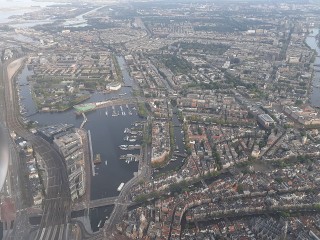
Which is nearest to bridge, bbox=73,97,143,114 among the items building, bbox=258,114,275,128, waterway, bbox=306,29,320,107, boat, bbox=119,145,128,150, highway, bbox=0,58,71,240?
highway, bbox=0,58,71,240

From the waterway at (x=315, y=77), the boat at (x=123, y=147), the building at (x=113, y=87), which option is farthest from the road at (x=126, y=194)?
the waterway at (x=315, y=77)

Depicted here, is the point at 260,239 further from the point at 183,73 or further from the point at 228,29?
the point at 228,29

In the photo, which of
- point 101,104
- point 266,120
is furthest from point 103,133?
point 266,120

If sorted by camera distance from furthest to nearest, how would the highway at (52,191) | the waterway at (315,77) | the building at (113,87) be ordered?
the building at (113,87), the waterway at (315,77), the highway at (52,191)

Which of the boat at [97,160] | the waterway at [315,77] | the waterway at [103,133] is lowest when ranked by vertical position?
the waterway at [315,77]

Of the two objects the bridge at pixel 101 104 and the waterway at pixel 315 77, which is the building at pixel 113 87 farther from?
the waterway at pixel 315 77

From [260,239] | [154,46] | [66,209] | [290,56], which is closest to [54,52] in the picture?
[154,46]

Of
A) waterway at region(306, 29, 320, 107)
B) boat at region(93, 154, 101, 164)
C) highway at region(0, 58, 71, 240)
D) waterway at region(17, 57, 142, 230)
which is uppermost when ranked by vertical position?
highway at region(0, 58, 71, 240)

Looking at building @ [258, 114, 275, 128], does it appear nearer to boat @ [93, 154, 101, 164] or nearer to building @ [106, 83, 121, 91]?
boat @ [93, 154, 101, 164]
